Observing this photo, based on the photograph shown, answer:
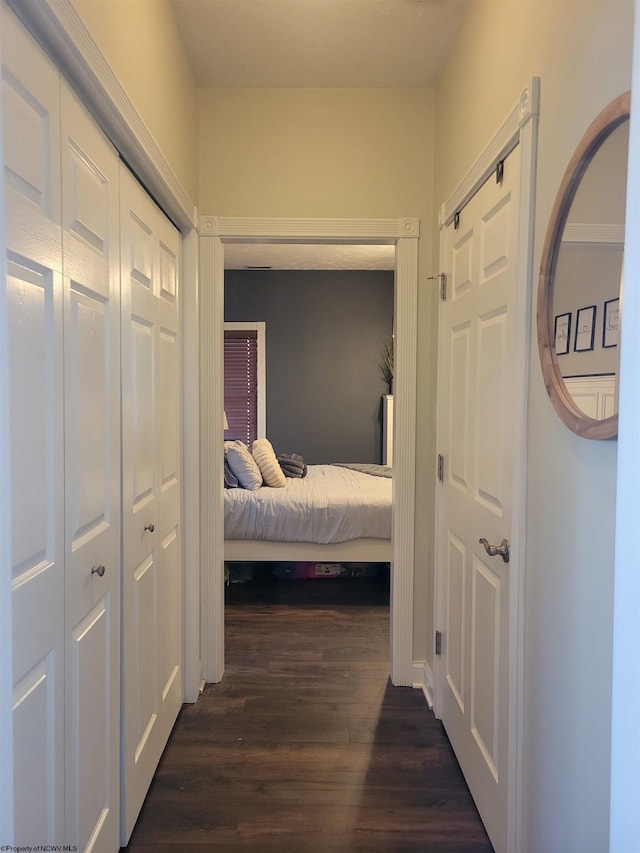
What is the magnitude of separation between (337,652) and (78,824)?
1.84 meters

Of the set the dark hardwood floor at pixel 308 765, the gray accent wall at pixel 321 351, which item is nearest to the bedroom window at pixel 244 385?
the gray accent wall at pixel 321 351

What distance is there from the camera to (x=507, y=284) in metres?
1.61

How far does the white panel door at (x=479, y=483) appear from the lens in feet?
5.31

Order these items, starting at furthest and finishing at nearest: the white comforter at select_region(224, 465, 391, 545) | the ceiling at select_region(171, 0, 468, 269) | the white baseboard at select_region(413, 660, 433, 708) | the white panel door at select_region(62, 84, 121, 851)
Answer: the white comforter at select_region(224, 465, 391, 545)
the white baseboard at select_region(413, 660, 433, 708)
the ceiling at select_region(171, 0, 468, 269)
the white panel door at select_region(62, 84, 121, 851)

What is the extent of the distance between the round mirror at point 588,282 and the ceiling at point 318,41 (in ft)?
4.21

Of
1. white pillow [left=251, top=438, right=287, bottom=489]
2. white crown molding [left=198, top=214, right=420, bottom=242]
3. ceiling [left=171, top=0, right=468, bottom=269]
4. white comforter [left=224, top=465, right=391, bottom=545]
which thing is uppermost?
ceiling [left=171, top=0, right=468, bottom=269]

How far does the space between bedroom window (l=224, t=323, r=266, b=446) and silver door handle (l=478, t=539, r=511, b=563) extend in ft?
15.0

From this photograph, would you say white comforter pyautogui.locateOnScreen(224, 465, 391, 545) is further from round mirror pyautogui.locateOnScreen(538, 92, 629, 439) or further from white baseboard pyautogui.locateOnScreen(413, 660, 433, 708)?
round mirror pyautogui.locateOnScreen(538, 92, 629, 439)

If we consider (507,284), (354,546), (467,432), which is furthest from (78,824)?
(354,546)

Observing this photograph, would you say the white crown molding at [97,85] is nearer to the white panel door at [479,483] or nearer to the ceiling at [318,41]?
the ceiling at [318,41]

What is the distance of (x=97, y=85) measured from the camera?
1.29m

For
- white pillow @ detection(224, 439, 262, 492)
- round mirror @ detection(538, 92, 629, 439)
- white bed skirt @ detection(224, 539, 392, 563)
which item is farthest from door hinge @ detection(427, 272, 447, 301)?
white pillow @ detection(224, 439, 262, 492)

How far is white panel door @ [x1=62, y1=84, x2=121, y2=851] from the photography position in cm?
124

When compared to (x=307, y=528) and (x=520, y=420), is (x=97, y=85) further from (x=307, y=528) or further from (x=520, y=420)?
(x=307, y=528)
